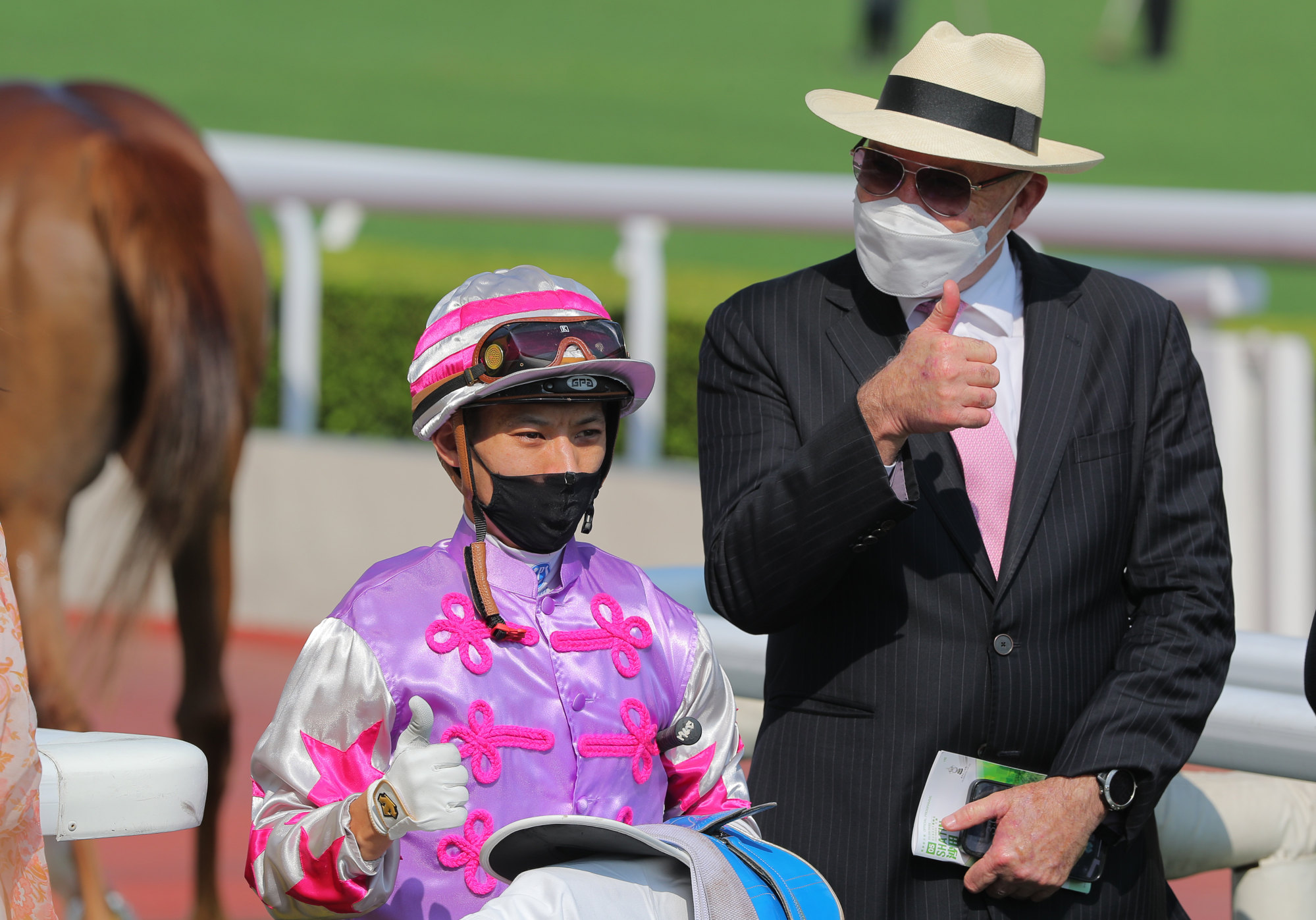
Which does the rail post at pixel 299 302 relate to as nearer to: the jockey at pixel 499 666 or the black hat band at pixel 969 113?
the black hat band at pixel 969 113

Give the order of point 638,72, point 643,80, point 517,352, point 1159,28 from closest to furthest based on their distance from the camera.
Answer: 1. point 517,352
2. point 643,80
3. point 638,72
4. point 1159,28

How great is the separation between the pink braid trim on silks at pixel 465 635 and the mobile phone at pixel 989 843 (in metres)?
0.57

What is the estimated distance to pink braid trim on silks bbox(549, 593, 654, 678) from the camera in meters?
1.88

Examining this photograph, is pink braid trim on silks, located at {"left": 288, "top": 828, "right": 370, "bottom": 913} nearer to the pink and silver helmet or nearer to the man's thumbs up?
the pink and silver helmet

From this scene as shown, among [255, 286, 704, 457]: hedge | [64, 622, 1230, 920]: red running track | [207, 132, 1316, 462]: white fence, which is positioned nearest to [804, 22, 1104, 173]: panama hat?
[207, 132, 1316, 462]: white fence

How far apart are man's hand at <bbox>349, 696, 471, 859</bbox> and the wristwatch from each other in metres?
0.80

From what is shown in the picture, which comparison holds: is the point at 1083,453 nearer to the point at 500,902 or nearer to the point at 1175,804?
the point at 1175,804

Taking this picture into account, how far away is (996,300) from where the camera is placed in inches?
86.8

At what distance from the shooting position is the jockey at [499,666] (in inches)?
69.6

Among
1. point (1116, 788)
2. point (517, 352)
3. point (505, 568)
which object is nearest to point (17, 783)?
point (505, 568)

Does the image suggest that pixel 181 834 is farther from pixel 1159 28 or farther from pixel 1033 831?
pixel 1159 28

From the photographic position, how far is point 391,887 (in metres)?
1.72

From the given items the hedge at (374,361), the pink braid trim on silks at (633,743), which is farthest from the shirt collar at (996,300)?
the hedge at (374,361)

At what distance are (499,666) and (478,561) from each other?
13cm
